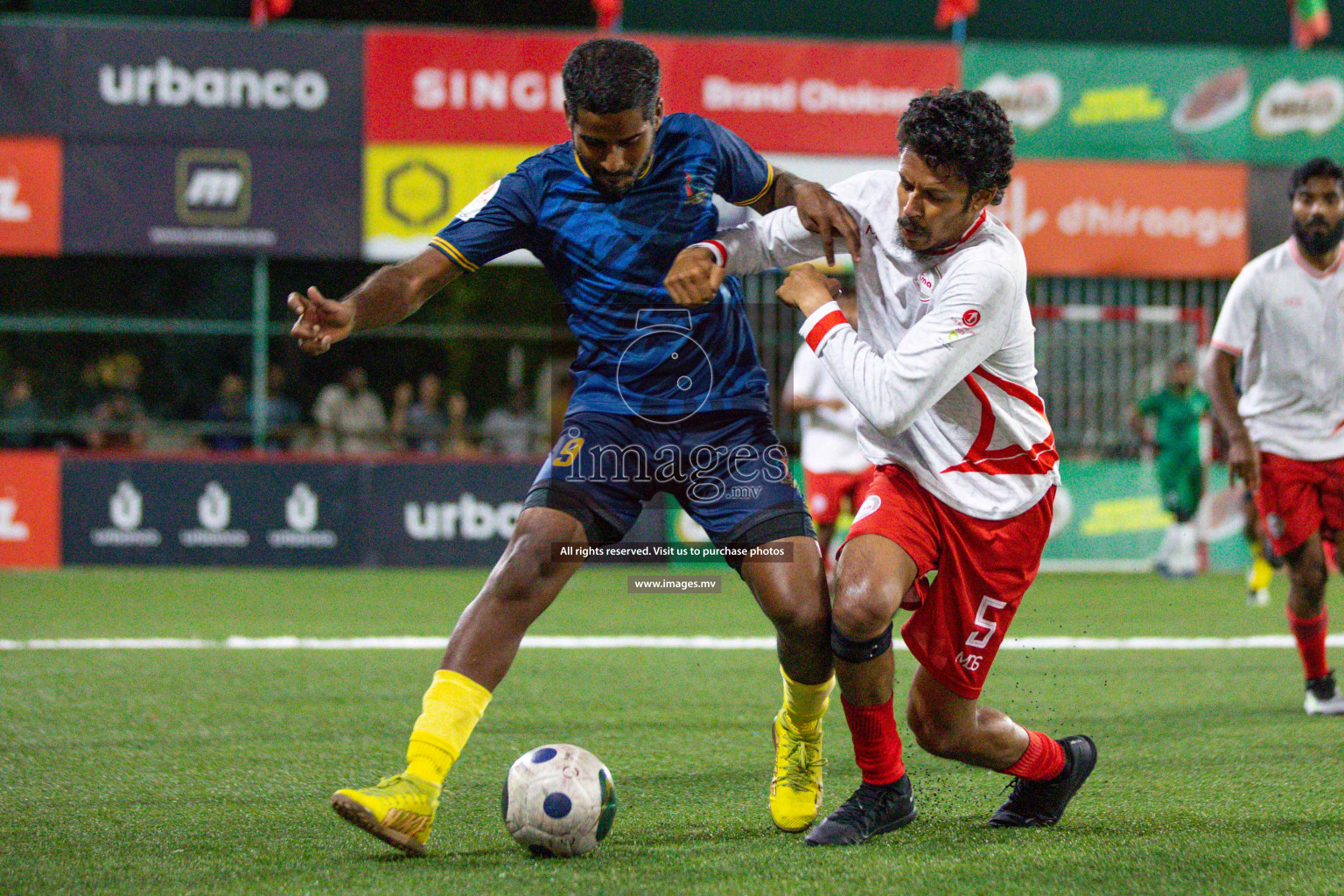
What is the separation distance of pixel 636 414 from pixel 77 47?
11.7 m

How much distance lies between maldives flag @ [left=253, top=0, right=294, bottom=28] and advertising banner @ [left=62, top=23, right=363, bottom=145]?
0.46 m

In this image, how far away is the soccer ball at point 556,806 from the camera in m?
3.82

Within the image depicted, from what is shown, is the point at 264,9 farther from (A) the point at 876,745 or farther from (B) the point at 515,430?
(A) the point at 876,745

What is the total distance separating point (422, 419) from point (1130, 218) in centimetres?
745

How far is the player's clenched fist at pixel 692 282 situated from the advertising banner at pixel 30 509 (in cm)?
1122

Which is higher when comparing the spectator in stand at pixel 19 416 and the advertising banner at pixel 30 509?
the spectator in stand at pixel 19 416

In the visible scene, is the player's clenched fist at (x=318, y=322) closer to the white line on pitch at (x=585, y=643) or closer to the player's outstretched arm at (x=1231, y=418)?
the player's outstretched arm at (x=1231, y=418)

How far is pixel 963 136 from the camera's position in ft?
12.6

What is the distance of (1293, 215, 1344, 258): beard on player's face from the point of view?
20.7 feet

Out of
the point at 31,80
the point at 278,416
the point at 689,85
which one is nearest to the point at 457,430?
the point at 278,416

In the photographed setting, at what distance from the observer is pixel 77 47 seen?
1386 centimetres

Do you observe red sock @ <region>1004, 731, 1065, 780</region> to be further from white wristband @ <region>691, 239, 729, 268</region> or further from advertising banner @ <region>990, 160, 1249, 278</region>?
advertising banner @ <region>990, 160, 1249, 278</region>

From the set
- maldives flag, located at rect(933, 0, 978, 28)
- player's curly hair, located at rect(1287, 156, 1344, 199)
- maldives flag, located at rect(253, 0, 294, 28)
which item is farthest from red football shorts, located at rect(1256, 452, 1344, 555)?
maldives flag, located at rect(253, 0, 294, 28)

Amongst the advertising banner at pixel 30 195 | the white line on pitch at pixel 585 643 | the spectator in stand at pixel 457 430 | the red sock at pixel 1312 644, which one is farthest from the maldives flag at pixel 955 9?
the red sock at pixel 1312 644
